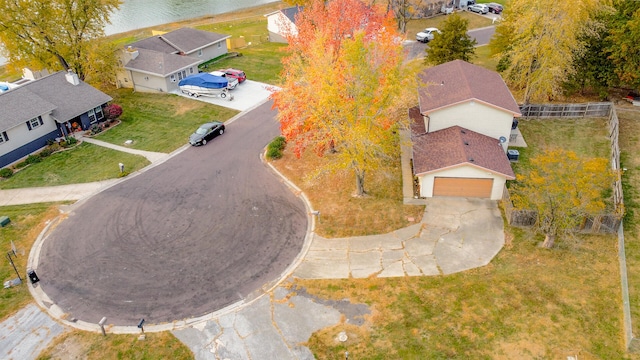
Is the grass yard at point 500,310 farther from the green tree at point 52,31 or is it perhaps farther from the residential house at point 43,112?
the green tree at point 52,31

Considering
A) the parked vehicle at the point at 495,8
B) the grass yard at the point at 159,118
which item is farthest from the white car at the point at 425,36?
the grass yard at the point at 159,118

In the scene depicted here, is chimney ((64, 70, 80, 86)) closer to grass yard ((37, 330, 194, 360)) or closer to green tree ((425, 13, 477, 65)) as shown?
grass yard ((37, 330, 194, 360))

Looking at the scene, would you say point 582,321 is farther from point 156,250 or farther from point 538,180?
point 156,250

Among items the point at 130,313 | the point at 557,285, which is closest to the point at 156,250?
the point at 130,313

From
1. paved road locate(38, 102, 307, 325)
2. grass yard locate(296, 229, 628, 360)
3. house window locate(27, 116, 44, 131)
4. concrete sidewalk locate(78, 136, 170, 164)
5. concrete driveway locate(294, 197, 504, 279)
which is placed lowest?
grass yard locate(296, 229, 628, 360)

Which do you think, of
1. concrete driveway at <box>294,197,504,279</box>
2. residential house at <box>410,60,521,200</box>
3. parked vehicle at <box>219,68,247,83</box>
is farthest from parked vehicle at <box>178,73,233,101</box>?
concrete driveway at <box>294,197,504,279</box>

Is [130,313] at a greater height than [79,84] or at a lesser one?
lesser

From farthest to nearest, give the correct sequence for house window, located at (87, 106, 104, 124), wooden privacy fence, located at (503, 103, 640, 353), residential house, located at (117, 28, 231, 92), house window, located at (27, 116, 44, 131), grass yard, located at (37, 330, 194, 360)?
1. residential house, located at (117, 28, 231, 92)
2. house window, located at (87, 106, 104, 124)
3. house window, located at (27, 116, 44, 131)
4. wooden privacy fence, located at (503, 103, 640, 353)
5. grass yard, located at (37, 330, 194, 360)
